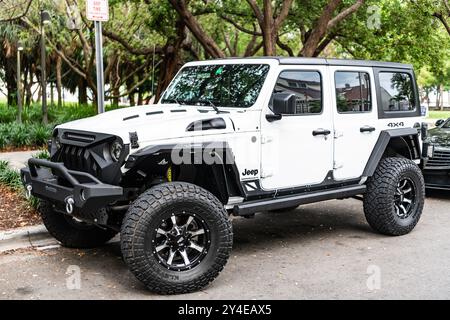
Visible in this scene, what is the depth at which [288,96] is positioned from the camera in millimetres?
5316

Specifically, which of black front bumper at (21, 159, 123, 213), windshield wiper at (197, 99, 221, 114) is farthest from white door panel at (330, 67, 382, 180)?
black front bumper at (21, 159, 123, 213)

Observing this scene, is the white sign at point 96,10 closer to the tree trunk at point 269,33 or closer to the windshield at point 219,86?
the windshield at point 219,86

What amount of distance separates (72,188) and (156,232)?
0.81m

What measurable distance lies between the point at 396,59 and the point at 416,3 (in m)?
2.09

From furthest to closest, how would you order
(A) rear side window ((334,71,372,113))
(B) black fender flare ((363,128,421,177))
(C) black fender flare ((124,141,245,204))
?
(B) black fender flare ((363,128,421,177))
(A) rear side window ((334,71,372,113))
(C) black fender flare ((124,141,245,204))

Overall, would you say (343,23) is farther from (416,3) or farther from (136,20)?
(136,20)

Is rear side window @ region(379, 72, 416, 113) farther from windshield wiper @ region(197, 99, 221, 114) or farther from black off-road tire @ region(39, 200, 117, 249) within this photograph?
black off-road tire @ region(39, 200, 117, 249)

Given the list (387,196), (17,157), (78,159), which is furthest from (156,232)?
(17,157)

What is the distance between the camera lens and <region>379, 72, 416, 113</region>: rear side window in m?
6.75

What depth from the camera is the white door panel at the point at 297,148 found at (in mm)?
5500

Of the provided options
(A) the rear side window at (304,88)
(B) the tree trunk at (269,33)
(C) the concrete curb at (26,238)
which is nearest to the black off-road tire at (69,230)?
(C) the concrete curb at (26,238)

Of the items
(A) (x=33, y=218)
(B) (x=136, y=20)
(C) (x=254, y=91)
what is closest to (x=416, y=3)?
(B) (x=136, y=20)

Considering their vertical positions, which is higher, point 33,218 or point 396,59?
point 396,59

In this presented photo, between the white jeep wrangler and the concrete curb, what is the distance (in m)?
0.46
